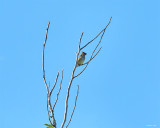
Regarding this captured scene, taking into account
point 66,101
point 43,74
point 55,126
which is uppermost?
point 43,74

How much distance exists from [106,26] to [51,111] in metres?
1.38

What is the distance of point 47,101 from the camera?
3.31m

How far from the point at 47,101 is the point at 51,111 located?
14 cm

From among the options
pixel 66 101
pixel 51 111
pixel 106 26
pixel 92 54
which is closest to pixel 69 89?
pixel 66 101

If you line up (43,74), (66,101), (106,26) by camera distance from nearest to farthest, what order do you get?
1. (66,101)
2. (43,74)
3. (106,26)

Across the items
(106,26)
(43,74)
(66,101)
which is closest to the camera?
(66,101)

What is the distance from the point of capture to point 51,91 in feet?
11.0

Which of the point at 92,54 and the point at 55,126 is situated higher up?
the point at 92,54

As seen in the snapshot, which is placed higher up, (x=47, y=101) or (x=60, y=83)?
(x=60, y=83)

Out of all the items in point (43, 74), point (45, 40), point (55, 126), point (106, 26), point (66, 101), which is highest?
point (106, 26)

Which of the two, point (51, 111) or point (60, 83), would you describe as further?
point (60, 83)

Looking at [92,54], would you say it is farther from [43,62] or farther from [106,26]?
[43,62]

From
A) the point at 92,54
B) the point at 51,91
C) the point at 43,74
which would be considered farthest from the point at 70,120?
the point at 92,54

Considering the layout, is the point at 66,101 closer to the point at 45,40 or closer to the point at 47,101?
the point at 47,101
